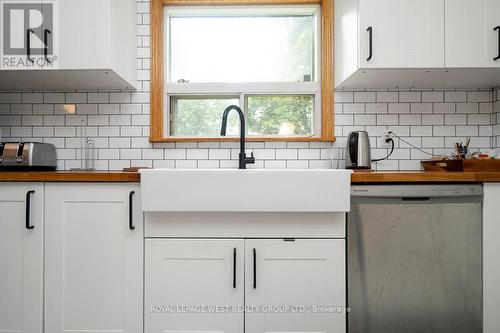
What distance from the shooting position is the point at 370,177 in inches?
56.9

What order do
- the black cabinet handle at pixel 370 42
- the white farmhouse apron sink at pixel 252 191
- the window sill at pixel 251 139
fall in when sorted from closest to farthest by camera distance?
the white farmhouse apron sink at pixel 252 191
the black cabinet handle at pixel 370 42
the window sill at pixel 251 139

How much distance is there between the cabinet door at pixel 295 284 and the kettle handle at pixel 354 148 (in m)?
0.65

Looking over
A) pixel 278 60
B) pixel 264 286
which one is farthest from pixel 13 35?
pixel 264 286

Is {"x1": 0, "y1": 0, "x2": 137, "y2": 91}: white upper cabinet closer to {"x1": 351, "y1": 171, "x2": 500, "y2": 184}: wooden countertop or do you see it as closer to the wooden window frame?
the wooden window frame

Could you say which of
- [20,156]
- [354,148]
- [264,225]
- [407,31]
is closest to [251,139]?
[354,148]

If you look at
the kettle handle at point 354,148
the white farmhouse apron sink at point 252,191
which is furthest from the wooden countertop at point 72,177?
the kettle handle at point 354,148

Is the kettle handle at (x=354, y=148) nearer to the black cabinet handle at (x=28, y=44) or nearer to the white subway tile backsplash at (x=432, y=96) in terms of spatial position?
the white subway tile backsplash at (x=432, y=96)

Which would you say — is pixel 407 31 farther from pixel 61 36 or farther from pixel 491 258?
pixel 61 36

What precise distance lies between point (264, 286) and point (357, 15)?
1579 millimetres

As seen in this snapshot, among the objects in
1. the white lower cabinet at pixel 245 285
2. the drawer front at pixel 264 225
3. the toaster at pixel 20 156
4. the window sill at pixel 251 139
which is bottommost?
the white lower cabinet at pixel 245 285

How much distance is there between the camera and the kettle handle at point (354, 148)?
6.28 feet

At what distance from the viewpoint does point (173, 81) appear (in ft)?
7.32

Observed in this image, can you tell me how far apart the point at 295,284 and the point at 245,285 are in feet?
0.81

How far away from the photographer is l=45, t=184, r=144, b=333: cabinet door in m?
1.49
